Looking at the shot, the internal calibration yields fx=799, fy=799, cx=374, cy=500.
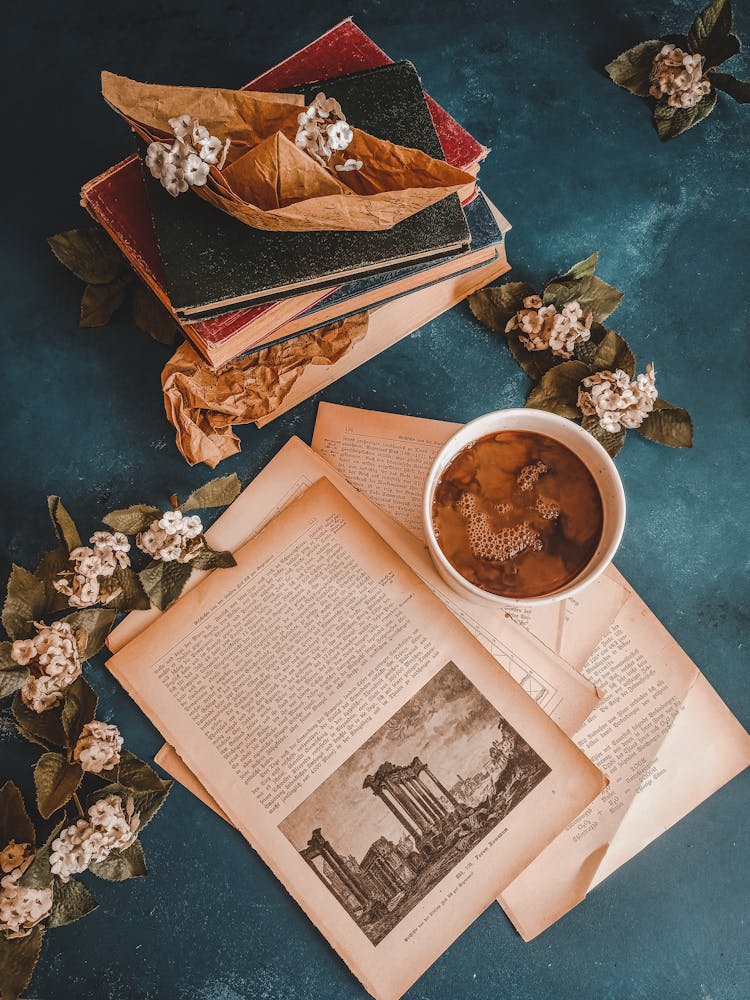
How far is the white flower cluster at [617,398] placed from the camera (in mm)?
786

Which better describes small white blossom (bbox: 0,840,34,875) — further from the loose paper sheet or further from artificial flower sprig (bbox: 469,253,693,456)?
artificial flower sprig (bbox: 469,253,693,456)

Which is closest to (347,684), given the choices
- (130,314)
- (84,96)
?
(130,314)

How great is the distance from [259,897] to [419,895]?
0.50 feet

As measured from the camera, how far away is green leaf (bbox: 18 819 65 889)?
0.71 meters

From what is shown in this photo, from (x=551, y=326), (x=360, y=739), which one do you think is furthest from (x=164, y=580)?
(x=551, y=326)

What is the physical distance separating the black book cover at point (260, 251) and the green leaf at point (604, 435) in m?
0.23

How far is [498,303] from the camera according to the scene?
823 millimetres

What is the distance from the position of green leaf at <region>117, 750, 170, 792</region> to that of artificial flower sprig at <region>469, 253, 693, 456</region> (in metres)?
0.51

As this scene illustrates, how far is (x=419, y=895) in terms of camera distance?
2.48 feet

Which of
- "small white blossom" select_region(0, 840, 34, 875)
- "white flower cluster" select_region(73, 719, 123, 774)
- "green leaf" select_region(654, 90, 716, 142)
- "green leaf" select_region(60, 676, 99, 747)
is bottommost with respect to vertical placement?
"small white blossom" select_region(0, 840, 34, 875)

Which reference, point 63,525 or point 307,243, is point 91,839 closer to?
point 63,525

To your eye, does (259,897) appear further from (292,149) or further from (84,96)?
(84,96)

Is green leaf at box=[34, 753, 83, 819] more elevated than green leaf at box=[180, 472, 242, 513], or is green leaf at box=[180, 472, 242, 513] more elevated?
green leaf at box=[180, 472, 242, 513]

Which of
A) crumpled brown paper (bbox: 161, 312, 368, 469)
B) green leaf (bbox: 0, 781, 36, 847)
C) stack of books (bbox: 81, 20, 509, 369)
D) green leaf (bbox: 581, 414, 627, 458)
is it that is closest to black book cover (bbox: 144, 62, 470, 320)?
stack of books (bbox: 81, 20, 509, 369)
